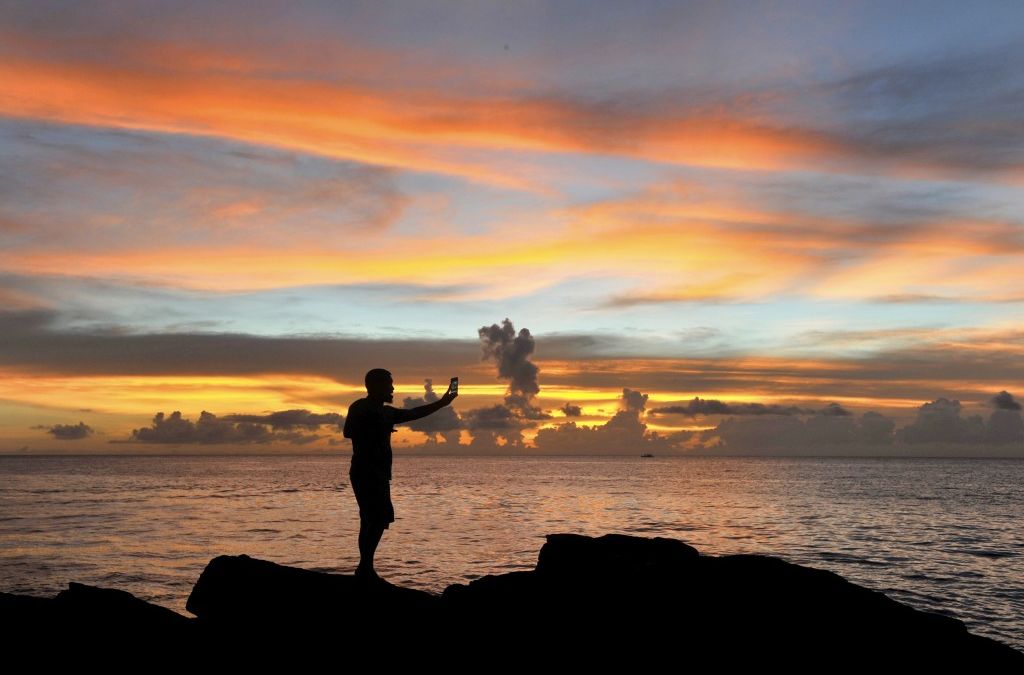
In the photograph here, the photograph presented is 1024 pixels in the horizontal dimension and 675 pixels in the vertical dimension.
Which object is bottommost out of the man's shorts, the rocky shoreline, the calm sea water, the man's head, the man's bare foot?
the calm sea water

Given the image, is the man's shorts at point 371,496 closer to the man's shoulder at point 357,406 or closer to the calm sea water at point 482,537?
the man's shoulder at point 357,406

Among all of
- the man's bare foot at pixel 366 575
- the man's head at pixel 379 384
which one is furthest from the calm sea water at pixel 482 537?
the man's head at pixel 379 384

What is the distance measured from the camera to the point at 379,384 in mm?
12438

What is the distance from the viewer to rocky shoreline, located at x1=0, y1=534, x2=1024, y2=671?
1083 cm

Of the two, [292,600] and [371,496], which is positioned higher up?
[371,496]

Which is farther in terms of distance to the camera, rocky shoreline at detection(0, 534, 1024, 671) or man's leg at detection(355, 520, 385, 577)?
man's leg at detection(355, 520, 385, 577)

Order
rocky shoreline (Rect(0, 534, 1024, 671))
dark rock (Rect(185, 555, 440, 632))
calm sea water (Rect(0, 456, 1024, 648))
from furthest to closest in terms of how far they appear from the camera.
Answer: calm sea water (Rect(0, 456, 1024, 648)) → dark rock (Rect(185, 555, 440, 632)) → rocky shoreline (Rect(0, 534, 1024, 671))

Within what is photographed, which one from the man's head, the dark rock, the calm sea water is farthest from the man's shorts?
the calm sea water

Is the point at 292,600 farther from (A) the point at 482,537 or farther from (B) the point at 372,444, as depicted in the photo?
(A) the point at 482,537

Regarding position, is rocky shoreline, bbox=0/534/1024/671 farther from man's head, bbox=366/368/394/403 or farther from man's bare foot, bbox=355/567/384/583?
man's head, bbox=366/368/394/403

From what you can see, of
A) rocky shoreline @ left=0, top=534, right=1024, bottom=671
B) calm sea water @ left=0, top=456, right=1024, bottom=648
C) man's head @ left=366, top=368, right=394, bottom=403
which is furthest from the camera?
calm sea water @ left=0, top=456, right=1024, bottom=648

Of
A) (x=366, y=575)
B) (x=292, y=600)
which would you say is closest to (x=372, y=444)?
(x=366, y=575)

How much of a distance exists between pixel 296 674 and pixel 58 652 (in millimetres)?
3833

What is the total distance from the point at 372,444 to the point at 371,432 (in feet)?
Answer: 0.63
